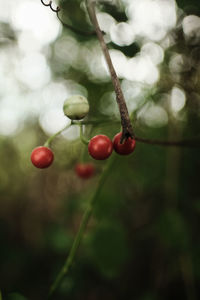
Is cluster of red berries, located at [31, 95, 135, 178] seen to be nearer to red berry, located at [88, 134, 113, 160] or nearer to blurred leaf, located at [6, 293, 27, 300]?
red berry, located at [88, 134, 113, 160]

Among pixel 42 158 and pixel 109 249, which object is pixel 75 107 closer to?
pixel 42 158

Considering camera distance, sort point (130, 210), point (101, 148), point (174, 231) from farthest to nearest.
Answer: point (130, 210) → point (174, 231) → point (101, 148)

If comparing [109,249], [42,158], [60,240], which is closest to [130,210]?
[60,240]

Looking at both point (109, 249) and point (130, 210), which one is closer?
Result: point (109, 249)

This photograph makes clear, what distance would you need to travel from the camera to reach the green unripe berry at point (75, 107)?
0.82 meters

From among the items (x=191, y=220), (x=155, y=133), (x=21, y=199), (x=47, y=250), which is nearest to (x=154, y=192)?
(x=191, y=220)

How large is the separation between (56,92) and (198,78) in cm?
194

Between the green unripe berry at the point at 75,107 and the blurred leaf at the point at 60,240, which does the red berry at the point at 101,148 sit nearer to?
the green unripe berry at the point at 75,107

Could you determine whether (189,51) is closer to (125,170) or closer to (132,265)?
(125,170)

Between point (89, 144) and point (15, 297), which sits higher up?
point (89, 144)

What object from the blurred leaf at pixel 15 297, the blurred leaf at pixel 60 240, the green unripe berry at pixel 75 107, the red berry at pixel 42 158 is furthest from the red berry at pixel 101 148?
the blurred leaf at pixel 60 240

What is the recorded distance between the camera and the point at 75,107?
820 millimetres

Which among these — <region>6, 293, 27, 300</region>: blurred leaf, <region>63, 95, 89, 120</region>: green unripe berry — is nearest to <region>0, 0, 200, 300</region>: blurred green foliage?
<region>6, 293, 27, 300</region>: blurred leaf

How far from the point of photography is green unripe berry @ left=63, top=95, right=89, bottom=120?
821 millimetres
